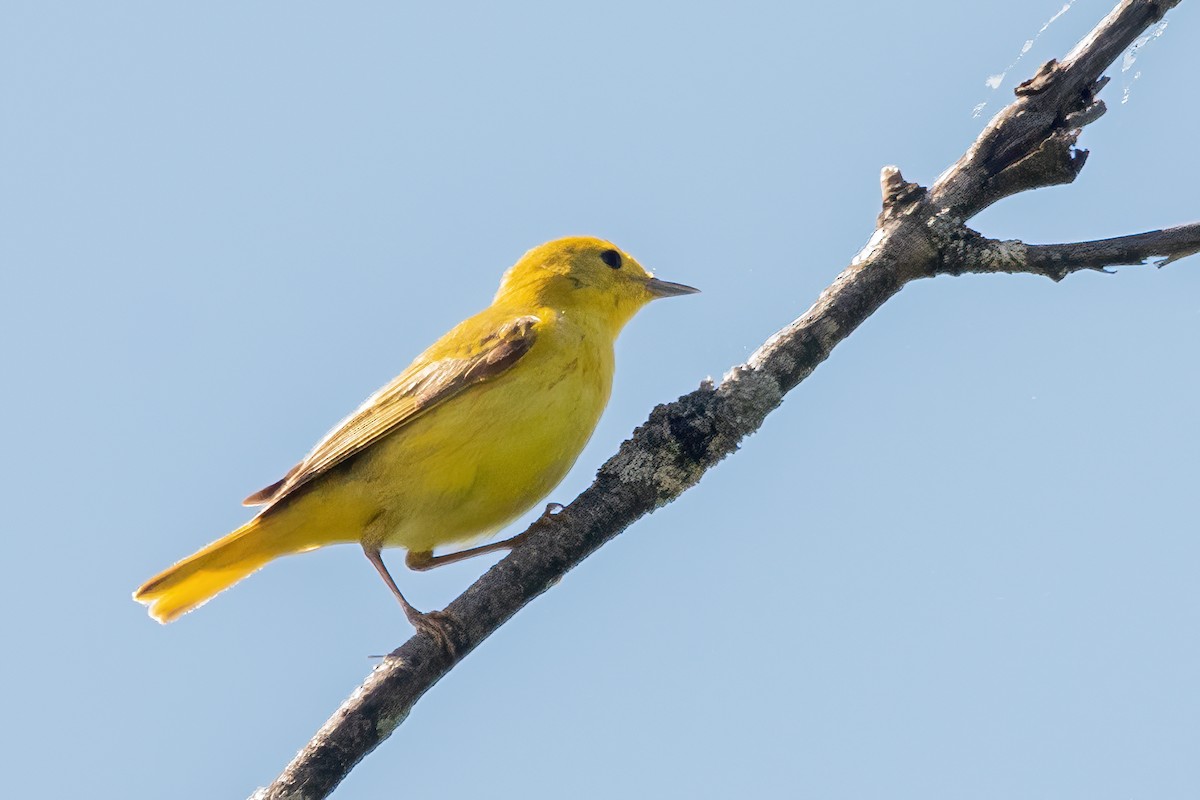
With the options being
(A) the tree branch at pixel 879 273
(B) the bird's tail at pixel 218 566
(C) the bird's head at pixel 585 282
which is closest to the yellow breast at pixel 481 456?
(B) the bird's tail at pixel 218 566

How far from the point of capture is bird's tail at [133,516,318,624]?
16.7 ft

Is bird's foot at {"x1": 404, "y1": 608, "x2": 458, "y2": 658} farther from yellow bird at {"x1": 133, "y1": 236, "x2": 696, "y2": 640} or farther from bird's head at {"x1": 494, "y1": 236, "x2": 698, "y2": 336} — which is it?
bird's head at {"x1": 494, "y1": 236, "x2": 698, "y2": 336}

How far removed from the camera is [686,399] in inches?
162

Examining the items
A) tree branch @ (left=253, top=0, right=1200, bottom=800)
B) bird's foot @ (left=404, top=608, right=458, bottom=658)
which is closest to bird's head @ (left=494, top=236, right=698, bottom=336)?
tree branch @ (left=253, top=0, right=1200, bottom=800)

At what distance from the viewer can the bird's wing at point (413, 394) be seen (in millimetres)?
5066

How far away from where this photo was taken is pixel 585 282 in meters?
6.09

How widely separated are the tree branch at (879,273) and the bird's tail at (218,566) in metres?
1.72

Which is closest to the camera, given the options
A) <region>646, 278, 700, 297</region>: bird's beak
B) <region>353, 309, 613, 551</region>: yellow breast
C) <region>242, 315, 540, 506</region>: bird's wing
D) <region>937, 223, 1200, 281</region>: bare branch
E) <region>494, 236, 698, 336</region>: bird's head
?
<region>937, 223, 1200, 281</region>: bare branch

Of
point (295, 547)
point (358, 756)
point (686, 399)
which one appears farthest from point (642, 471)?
point (295, 547)

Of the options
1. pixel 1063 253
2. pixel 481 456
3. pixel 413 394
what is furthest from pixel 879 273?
pixel 413 394

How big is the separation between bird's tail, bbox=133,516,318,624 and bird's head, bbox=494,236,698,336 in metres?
1.67

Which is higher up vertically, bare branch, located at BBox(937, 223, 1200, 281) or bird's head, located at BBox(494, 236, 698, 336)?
bird's head, located at BBox(494, 236, 698, 336)

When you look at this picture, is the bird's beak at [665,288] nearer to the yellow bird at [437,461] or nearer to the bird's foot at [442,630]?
the yellow bird at [437,461]

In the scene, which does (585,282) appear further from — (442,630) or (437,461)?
(442,630)
